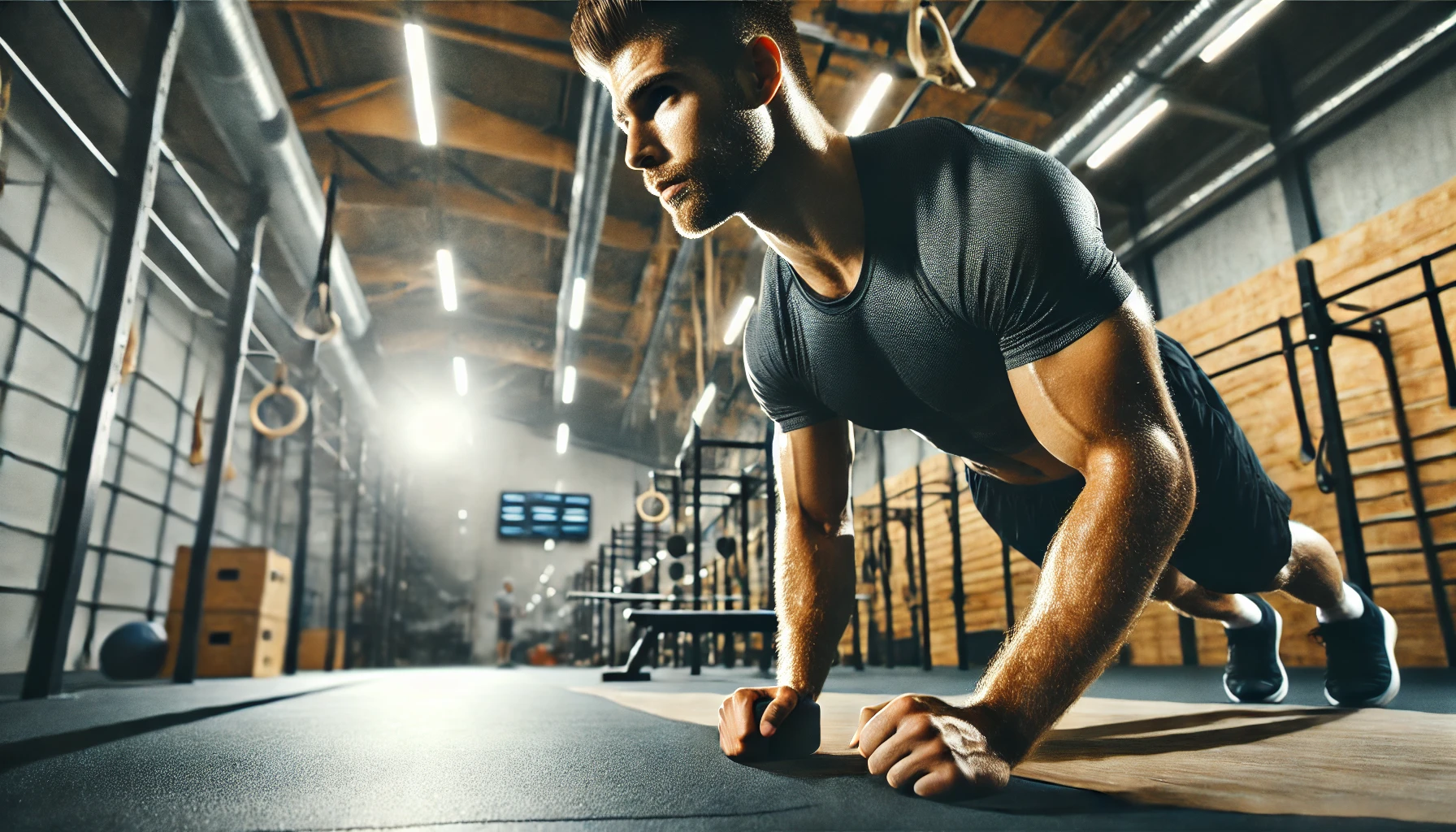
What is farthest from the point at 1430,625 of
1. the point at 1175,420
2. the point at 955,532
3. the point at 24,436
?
the point at 24,436

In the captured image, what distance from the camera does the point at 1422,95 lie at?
419 cm

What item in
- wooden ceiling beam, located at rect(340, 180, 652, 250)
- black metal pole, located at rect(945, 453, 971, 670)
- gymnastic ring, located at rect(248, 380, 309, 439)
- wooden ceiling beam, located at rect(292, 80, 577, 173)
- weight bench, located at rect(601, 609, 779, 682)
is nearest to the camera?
weight bench, located at rect(601, 609, 779, 682)

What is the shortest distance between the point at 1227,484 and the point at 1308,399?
4.29 meters

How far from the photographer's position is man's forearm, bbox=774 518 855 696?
1.06m

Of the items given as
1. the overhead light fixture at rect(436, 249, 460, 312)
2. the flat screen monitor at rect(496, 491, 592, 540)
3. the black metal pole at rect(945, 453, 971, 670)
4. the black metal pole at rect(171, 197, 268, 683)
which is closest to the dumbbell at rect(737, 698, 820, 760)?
the black metal pole at rect(945, 453, 971, 670)

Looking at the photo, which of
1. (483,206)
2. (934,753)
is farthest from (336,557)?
(934,753)

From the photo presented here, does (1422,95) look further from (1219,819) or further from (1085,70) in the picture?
(1219,819)

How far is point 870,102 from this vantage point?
4.96 meters

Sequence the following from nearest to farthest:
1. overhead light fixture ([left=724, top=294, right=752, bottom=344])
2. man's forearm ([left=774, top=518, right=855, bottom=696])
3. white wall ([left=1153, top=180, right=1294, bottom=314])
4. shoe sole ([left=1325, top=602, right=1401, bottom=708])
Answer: man's forearm ([left=774, top=518, right=855, bottom=696]) → shoe sole ([left=1325, top=602, right=1401, bottom=708]) → white wall ([left=1153, top=180, right=1294, bottom=314]) → overhead light fixture ([left=724, top=294, right=752, bottom=344])

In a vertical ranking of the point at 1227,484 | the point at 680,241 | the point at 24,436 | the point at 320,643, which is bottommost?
the point at 320,643

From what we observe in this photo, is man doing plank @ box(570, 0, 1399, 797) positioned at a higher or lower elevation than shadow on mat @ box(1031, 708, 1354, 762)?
higher

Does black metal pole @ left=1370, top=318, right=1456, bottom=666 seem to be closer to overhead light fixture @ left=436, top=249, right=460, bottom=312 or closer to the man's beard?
the man's beard

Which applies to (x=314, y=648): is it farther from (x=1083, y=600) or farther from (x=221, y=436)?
(x=1083, y=600)

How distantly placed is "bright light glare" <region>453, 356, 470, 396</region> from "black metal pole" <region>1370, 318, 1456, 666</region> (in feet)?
37.4
